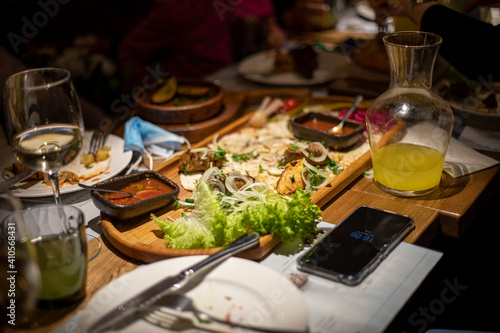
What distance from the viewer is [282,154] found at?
7.13 feet

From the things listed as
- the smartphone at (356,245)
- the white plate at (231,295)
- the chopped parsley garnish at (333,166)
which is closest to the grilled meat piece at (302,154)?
the chopped parsley garnish at (333,166)

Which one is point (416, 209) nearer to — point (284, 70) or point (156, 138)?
point (156, 138)

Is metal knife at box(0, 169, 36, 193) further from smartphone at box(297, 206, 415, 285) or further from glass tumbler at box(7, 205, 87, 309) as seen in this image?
smartphone at box(297, 206, 415, 285)

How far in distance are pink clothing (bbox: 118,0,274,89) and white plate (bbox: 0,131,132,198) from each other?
173 centimetres

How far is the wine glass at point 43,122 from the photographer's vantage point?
1.42 metres

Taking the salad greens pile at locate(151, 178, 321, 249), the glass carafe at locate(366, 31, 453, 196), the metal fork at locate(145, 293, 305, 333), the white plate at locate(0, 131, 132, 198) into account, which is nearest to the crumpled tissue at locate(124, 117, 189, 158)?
the white plate at locate(0, 131, 132, 198)

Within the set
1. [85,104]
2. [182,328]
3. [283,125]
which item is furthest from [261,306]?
[85,104]

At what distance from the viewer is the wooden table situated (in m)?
1.49

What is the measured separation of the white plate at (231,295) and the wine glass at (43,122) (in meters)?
0.40

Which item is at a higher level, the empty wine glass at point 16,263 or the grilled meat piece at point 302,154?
the empty wine glass at point 16,263

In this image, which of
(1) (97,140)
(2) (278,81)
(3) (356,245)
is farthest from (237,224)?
(2) (278,81)

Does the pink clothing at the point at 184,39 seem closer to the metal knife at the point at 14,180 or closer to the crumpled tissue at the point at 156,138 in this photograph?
the crumpled tissue at the point at 156,138

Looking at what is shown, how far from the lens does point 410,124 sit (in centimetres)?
179

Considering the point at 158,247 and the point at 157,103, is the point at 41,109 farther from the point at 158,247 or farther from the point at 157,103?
the point at 157,103
